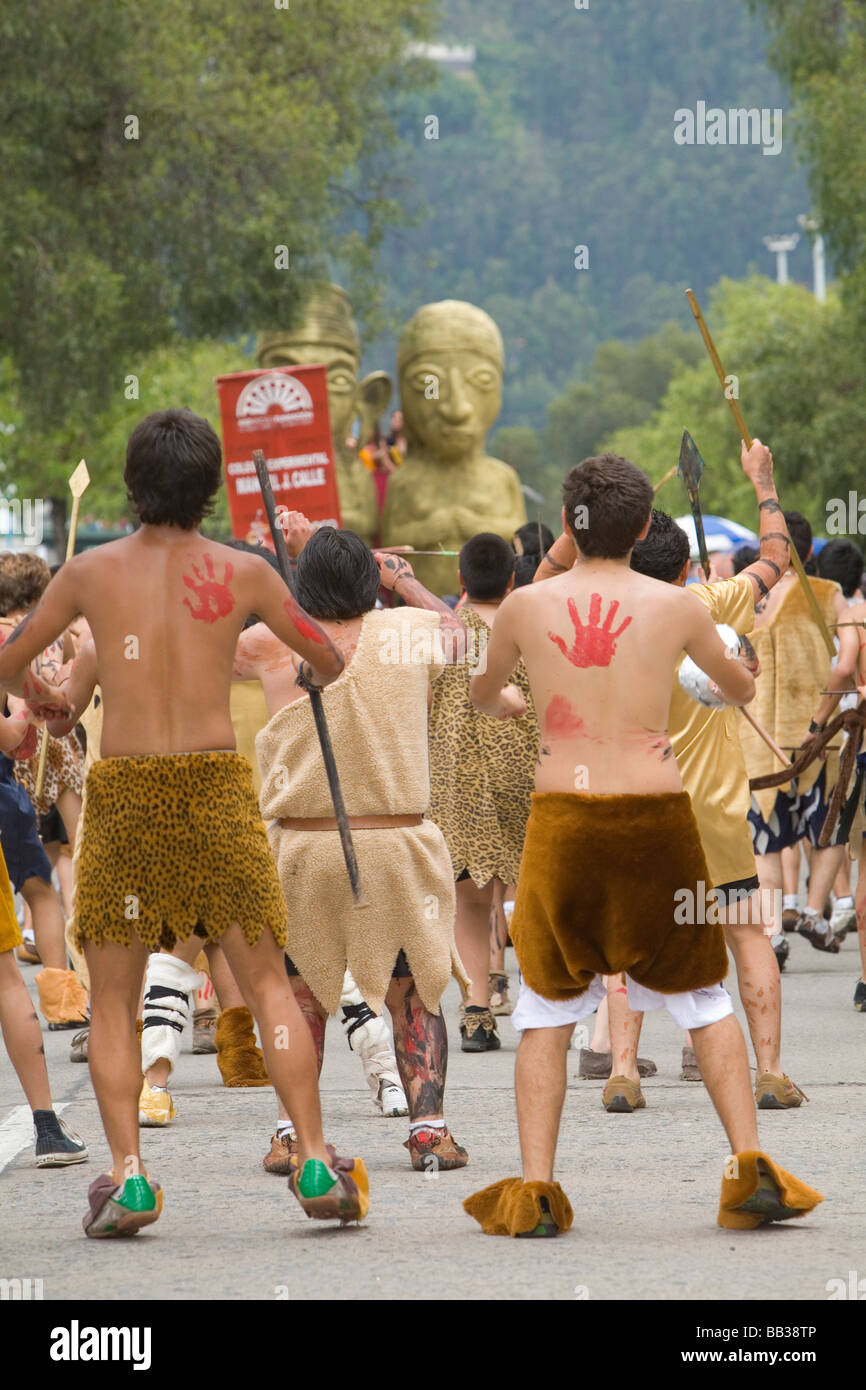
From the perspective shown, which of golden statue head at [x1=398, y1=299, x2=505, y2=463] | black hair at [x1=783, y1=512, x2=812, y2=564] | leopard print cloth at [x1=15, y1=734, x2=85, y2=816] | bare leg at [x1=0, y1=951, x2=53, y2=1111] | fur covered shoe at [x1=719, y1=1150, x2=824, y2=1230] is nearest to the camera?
fur covered shoe at [x1=719, y1=1150, x2=824, y2=1230]

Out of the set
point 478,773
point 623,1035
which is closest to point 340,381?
point 478,773

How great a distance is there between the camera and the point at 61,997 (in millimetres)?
8859

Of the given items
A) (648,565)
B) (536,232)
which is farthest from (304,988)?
(536,232)

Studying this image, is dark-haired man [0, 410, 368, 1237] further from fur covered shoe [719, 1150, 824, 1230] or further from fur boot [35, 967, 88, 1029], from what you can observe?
fur boot [35, 967, 88, 1029]

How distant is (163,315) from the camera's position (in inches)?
857

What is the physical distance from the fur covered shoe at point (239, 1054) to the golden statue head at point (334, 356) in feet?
51.6

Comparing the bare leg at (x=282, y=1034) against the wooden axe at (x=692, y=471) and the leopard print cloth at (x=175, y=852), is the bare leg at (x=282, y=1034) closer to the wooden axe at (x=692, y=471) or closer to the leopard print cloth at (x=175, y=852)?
the leopard print cloth at (x=175, y=852)

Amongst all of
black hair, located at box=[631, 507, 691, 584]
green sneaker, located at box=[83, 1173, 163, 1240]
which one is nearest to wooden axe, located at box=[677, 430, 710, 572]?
black hair, located at box=[631, 507, 691, 584]

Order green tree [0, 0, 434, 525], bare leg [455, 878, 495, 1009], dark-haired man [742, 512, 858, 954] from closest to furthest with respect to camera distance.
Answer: bare leg [455, 878, 495, 1009], dark-haired man [742, 512, 858, 954], green tree [0, 0, 434, 525]

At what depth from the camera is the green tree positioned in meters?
19.9

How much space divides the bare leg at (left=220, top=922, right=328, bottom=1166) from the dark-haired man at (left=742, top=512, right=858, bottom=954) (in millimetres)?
5337

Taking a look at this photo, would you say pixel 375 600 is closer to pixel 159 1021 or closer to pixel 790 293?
pixel 159 1021

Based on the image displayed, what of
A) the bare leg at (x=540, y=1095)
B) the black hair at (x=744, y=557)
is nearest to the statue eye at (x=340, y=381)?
the black hair at (x=744, y=557)
